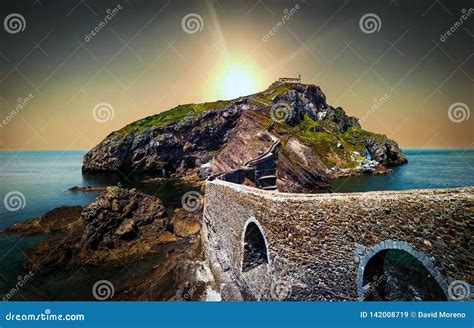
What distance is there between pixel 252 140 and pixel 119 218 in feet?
117

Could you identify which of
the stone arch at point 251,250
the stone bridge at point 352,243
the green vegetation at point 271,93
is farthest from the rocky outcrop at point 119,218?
the green vegetation at point 271,93

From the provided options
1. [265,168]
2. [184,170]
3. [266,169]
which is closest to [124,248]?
[265,168]

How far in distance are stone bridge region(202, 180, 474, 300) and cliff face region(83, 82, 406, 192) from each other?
114 ft

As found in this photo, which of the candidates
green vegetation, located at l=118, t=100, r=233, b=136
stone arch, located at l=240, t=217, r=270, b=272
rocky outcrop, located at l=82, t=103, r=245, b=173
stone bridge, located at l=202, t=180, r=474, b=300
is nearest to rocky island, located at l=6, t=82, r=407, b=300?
rocky outcrop, located at l=82, t=103, r=245, b=173

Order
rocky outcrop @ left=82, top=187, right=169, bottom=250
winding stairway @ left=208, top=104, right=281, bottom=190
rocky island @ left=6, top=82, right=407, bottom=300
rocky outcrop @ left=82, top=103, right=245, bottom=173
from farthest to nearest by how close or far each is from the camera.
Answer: rocky outcrop @ left=82, top=103, right=245, bottom=173 < winding stairway @ left=208, top=104, right=281, bottom=190 < rocky outcrop @ left=82, top=187, right=169, bottom=250 < rocky island @ left=6, top=82, right=407, bottom=300

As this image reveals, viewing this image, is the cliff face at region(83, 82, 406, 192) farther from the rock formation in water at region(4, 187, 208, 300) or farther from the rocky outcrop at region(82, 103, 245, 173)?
the rock formation in water at region(4, 187, 208, 300)

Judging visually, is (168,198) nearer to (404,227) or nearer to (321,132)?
(404,227)

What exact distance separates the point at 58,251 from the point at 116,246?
4.37 meters

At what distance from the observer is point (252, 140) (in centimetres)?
5675

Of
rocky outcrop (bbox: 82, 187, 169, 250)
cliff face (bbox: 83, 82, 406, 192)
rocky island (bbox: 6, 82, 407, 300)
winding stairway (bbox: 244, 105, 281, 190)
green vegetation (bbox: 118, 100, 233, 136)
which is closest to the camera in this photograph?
rocky island (bbox: 6, 82, 407, 300)

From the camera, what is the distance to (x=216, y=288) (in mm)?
16141

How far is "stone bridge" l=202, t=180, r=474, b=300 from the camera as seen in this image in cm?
727

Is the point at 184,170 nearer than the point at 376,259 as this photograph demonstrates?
No

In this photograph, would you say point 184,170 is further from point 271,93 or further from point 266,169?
point 266,169
